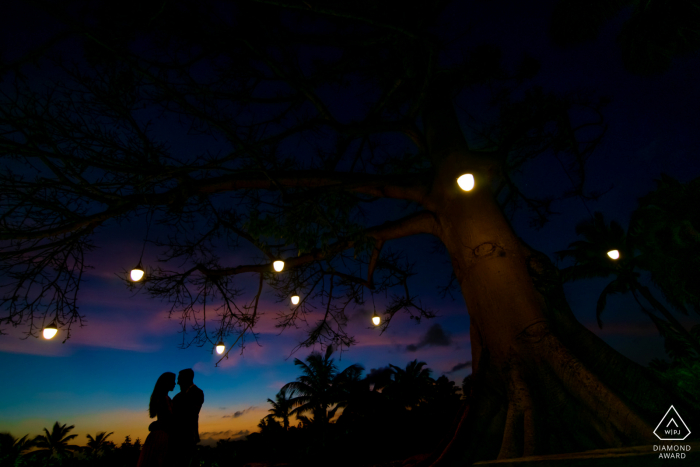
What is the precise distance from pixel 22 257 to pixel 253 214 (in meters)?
3.14

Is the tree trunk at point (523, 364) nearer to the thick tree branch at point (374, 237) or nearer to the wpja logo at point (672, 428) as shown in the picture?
the wpja logo at point (672, 428)

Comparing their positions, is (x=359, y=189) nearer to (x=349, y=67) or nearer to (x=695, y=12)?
(x=349, y=67)

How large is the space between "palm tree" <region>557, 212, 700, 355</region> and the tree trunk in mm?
17755

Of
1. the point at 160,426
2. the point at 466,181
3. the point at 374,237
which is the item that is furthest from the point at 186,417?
the point at 466,181

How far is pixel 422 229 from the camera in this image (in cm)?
601

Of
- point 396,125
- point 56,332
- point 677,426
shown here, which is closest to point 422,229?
point 396,125

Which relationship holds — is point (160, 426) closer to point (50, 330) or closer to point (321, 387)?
point (50, 330)

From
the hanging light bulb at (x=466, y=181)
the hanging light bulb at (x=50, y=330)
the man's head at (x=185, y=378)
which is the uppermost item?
the hanging light bulb at (x=466, y=181)

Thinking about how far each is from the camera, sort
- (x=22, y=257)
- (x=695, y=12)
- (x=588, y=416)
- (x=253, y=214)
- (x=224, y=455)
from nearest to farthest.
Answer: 1. (x=588, y=416)
2. (x=22, y=257)
3. (x=253, y=214)
4. (x=695, y=12)
5. (x=224, y=455)

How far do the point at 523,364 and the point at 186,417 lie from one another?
4062mm

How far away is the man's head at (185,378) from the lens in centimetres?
431

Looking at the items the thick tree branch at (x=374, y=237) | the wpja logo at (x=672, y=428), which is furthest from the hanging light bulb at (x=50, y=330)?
the wpja logo at (x=672, y=428)

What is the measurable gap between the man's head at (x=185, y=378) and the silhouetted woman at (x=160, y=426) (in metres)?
0.15

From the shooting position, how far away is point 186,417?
4137 millimetres
